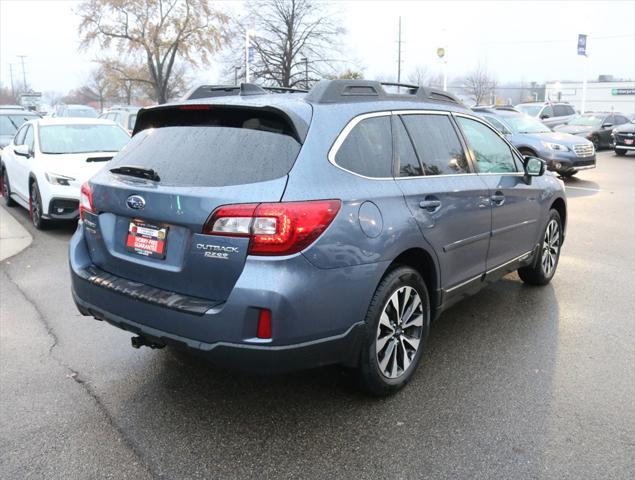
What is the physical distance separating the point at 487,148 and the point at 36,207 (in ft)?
22.0

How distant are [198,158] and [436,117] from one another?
182cm

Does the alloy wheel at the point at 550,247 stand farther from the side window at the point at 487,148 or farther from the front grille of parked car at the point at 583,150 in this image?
the front grille of parked car at the point at 583,150

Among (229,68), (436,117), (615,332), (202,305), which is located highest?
(229,68)

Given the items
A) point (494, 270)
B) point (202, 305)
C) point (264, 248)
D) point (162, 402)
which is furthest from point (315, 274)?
point (494, 270)

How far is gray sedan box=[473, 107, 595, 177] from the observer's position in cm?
1397

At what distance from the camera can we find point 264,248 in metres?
2.72

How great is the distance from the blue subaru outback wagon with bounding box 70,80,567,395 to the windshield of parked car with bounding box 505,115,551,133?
12079mm

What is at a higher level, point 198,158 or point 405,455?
point 198,158

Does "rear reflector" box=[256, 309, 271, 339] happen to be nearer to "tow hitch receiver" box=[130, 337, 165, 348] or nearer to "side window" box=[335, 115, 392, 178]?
"tow hitch receiver" box=[130, 337, 165, 348]

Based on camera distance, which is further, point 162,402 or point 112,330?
point 112,330

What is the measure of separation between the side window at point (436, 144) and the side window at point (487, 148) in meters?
0.21

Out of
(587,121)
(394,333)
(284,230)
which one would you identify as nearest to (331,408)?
(394,333)

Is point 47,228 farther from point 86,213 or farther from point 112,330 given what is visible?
point 86,213

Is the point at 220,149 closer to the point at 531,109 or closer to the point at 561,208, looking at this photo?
the point at 561,208
